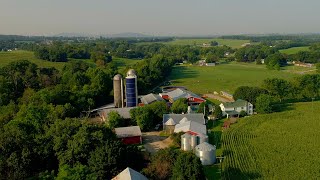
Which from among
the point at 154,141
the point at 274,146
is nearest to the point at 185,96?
the point at 154,141

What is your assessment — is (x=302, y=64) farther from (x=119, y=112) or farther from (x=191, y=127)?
(x=191, y=127)

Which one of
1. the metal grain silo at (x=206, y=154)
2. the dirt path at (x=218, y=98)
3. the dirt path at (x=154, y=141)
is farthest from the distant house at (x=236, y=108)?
the metal grain silo at (x=206, y=154)

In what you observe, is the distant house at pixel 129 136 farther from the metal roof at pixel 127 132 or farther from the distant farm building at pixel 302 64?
the distant farm building at pixel 302 64

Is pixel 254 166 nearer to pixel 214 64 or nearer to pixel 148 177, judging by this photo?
pixel 148 177

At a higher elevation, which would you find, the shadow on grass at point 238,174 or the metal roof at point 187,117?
the metal roof at point 187,117

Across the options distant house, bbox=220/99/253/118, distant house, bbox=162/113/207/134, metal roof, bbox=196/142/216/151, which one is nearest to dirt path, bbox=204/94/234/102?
distant house, bbox=220/99/253/118

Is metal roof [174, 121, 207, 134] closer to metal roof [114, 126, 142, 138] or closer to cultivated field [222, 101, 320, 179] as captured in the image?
cultivated field [222, 101, 320, 179]

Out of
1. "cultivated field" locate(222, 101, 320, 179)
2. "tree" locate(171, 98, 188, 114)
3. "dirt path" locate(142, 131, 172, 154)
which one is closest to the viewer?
"cultivated field" locate(222, 101, 320, 179)
